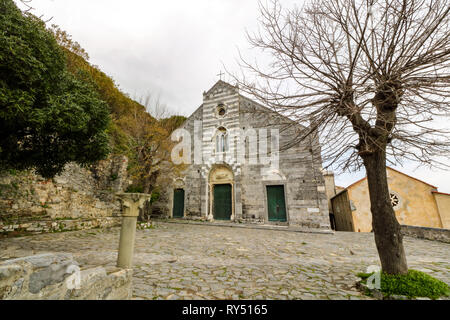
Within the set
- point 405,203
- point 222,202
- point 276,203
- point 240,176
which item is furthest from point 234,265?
point 405,203

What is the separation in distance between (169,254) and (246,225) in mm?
7467

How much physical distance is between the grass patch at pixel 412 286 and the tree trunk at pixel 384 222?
12cm

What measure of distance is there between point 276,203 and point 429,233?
7.20 m

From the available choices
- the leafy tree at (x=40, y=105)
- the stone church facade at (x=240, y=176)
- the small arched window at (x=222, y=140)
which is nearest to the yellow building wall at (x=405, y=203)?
the stone church facade at (x=240, y=176)

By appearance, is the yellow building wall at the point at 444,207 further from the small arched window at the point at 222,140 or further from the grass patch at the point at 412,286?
the small arched window at the point at 222,140

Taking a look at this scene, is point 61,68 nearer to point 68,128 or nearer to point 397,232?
point 68,128

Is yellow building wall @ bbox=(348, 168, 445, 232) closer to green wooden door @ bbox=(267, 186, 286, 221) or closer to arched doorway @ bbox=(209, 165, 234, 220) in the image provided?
green wooden door @ bbox=(267, 186, 286, 221)

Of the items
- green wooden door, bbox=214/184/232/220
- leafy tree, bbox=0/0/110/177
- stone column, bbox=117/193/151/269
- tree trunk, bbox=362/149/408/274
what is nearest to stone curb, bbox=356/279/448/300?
tree trunk, bbox=362/149/408/274

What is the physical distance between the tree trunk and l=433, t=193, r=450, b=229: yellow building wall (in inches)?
555

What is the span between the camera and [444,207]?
12.1 meters

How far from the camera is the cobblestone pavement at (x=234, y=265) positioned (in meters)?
3.11

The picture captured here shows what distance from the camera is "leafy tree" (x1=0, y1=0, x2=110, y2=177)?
390 centimetres

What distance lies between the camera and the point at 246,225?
12.0 meters
